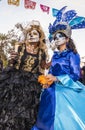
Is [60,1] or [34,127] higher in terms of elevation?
[60,1]

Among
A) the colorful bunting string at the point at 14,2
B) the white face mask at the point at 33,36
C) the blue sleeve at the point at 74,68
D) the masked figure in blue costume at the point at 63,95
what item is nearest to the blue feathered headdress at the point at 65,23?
the masked figure in blue costume at the point at 63,95

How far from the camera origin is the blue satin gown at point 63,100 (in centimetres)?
339

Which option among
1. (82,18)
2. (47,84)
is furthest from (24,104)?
(82,18)

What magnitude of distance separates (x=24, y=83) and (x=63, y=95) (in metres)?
0.49

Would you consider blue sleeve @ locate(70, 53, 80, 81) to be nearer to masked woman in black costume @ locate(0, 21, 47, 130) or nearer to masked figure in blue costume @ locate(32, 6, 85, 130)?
masked figure in blue costume @ locate(32, 6, 85, 130)

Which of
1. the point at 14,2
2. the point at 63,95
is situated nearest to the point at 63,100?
the point at 63,95

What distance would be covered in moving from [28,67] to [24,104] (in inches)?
16.0

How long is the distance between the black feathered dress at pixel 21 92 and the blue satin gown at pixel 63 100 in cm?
11

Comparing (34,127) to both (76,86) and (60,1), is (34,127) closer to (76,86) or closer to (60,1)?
(76,86)

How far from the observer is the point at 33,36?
13.5 feet

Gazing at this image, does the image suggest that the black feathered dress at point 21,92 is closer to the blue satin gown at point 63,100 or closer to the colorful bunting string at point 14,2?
the blue satin gown at point 63,100

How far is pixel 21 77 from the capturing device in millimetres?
3881

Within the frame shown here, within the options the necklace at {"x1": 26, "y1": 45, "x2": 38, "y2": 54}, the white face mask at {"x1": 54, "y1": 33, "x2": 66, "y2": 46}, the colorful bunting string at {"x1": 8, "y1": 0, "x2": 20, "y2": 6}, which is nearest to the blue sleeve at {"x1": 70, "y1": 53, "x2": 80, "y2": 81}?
the white face mask at {"x1": 54, "y1": 33, "x2": 66, "y2": 46}

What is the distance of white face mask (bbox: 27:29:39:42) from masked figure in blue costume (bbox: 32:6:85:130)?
0.30 m
